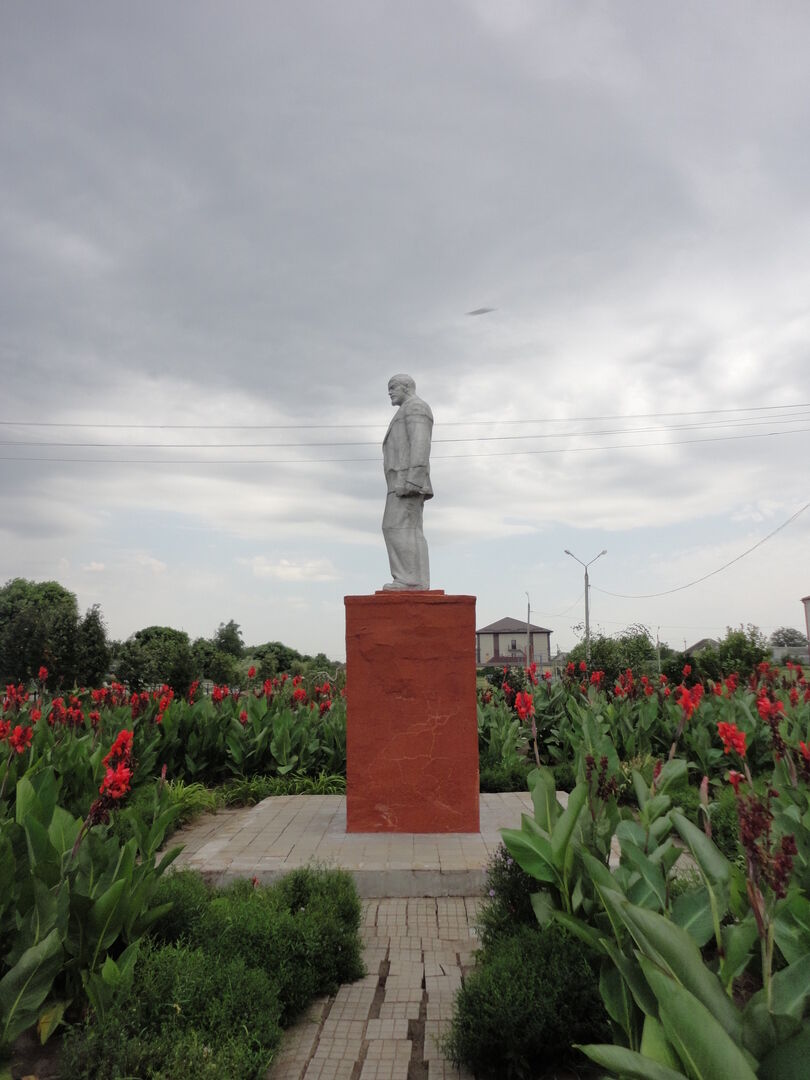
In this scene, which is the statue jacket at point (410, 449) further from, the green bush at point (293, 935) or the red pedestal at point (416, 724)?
the green bush at point (293, 935)

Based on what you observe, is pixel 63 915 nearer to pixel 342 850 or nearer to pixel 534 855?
pixel 534 855

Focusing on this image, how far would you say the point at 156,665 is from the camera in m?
30.2

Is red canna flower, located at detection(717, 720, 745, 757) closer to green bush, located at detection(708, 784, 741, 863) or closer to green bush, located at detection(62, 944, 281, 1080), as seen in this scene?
green bush, located at detection(708, 784, 741, 863)

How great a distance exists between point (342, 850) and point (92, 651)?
26.3m

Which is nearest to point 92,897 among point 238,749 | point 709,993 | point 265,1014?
point 265,1014

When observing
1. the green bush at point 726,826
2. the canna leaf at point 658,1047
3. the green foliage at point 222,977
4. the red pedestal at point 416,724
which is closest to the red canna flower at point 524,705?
the red pedestal at point 416,724

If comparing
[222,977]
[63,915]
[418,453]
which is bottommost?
[222,977]

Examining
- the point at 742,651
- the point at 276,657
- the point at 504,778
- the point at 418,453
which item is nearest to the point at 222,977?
the point at 418,453

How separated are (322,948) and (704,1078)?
2215 mm

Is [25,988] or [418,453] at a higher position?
[418,453]

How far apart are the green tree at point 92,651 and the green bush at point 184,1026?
27684 mm

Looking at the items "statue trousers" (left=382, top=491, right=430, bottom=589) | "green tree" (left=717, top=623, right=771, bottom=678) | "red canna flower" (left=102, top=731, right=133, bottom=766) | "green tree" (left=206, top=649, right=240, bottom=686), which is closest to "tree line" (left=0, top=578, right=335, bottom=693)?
"green tree" (left=206, top=649, right=240, bottom=686)

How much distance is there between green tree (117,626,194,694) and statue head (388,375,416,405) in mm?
20938

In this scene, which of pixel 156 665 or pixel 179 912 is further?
pixel 156 665
